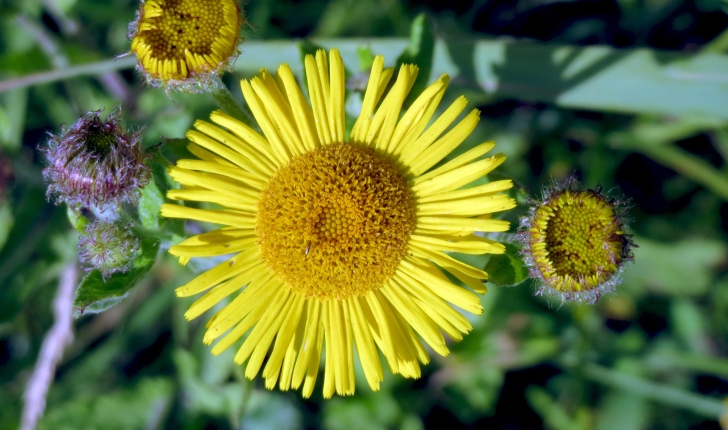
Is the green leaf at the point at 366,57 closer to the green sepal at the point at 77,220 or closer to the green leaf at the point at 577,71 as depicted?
the green leaf at the point at 577,71

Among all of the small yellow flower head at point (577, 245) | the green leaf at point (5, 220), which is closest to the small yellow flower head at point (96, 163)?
the small yellow flower head at point (577, 245)

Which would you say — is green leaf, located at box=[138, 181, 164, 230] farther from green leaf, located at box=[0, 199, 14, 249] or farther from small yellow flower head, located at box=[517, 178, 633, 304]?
green leaf, located at box=[0, 199, 14, 249]

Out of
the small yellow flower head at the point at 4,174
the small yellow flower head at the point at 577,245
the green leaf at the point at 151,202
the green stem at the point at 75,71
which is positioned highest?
the green stem at the point at 75,71

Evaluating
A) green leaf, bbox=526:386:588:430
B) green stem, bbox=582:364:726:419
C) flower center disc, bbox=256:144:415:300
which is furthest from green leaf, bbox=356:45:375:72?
green leaf, bbox=526:386:588:430

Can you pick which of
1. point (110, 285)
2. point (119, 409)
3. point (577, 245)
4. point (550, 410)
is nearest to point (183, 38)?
point (110, 285)

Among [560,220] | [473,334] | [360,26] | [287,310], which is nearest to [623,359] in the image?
[473,334]

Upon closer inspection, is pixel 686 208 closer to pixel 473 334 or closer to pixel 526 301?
pixel 526 301
